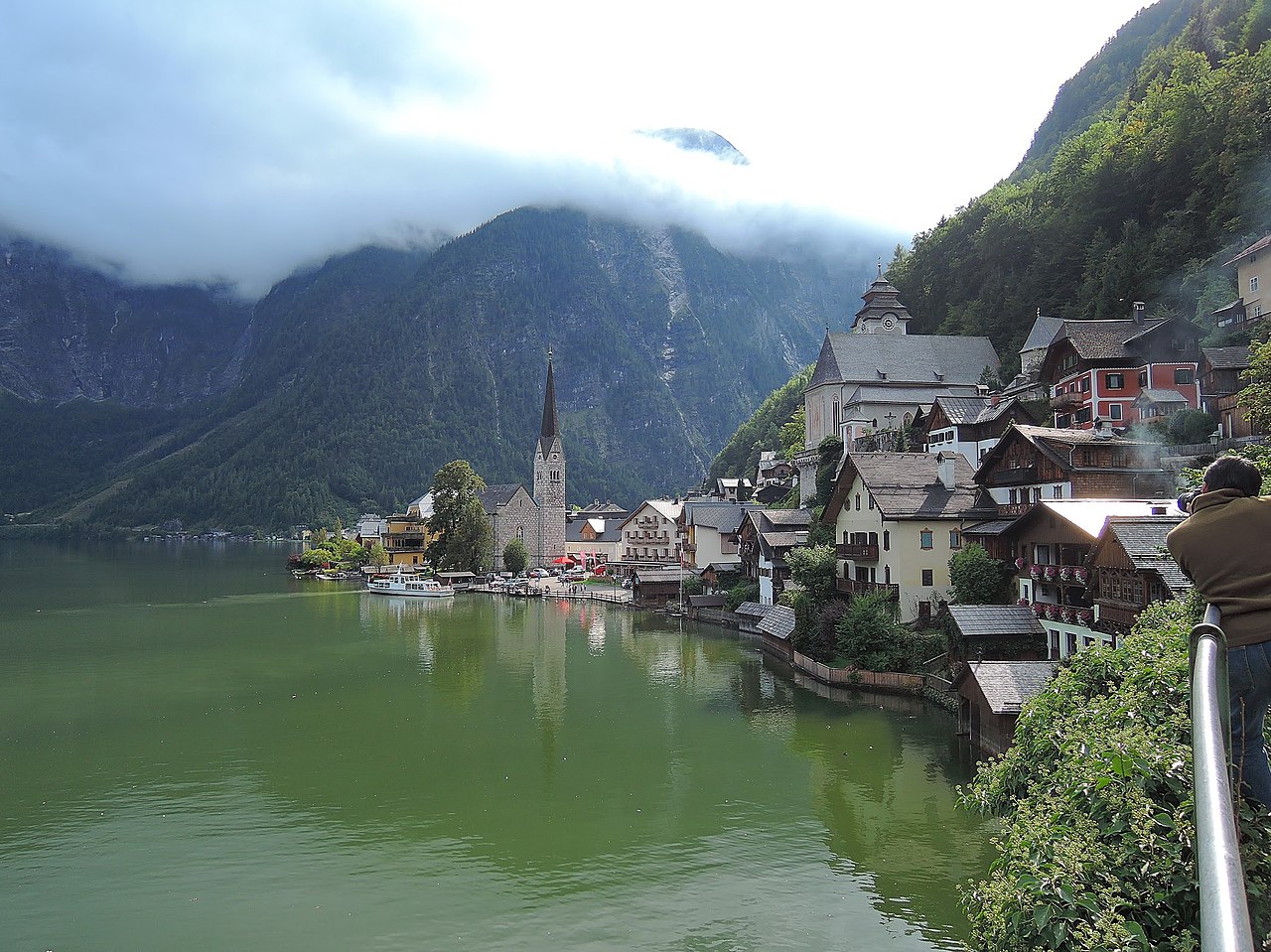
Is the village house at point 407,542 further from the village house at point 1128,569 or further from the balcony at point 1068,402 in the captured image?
the village house at point 1128,569

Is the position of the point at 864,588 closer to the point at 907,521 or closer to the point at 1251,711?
the point at 907,521

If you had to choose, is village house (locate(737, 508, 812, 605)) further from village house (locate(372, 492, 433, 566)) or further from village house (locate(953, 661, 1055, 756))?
village house (locate(372, 492, 433, 566))

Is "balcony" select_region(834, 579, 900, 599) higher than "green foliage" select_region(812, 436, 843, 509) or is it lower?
lower

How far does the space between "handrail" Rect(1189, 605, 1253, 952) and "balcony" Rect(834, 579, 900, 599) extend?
31.2 metres

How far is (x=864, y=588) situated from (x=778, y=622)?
6084 millimetres

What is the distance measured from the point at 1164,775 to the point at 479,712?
27210mm

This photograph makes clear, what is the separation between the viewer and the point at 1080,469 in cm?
3088

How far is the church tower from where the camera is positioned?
A: 327 ft

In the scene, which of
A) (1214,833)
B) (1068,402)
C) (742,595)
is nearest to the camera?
(1214,833)

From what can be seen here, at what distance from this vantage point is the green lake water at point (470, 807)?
50.1 feet

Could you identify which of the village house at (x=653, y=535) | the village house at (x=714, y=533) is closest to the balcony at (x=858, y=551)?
the village house at (x=714, y=533)

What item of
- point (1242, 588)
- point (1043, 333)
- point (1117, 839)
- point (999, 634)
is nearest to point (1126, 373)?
point (1043, 333)

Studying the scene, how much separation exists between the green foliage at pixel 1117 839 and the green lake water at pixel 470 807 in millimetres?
8035

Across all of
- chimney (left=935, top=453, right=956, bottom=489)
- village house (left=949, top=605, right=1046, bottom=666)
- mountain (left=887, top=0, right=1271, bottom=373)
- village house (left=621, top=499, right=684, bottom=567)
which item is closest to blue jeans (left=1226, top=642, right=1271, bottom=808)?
village house (left=949, top=605, right=1046, bottom=666)
